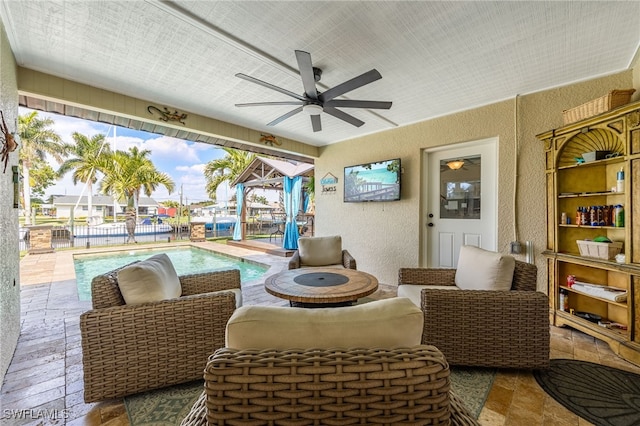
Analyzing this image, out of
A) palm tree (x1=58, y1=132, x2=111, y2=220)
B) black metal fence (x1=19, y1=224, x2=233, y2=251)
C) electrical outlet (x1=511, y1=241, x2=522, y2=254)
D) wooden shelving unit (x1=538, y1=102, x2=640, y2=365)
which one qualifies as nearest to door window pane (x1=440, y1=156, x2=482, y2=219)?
electrical outlet (x1=511, y1=241, x2=522, y2=254)

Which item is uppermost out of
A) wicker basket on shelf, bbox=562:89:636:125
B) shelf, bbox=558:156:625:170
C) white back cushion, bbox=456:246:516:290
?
wicker basket on shelf, bbox=562:89:636:125

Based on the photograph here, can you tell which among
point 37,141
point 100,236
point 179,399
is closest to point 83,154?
point 37,141

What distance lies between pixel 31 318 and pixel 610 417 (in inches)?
199

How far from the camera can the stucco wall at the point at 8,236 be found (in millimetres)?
1866

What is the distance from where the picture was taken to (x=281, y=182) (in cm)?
865

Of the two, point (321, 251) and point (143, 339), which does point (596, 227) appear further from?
point (143, 339)

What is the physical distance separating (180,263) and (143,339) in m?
5.91

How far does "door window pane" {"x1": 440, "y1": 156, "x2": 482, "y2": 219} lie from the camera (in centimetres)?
360

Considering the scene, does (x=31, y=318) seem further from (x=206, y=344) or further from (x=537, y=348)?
(x=537, y=348)

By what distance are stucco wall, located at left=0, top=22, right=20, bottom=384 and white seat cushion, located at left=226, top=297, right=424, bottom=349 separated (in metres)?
2.25

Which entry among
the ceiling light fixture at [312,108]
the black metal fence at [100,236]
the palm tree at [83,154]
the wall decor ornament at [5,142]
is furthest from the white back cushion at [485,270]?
the palm tree at [83,154]

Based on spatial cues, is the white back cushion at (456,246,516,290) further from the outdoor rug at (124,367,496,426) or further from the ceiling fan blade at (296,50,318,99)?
the ceiling fan blade at (296,50,318,99)

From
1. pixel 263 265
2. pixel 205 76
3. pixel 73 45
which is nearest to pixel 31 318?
pixel 73 45

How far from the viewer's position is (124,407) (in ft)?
5.16
